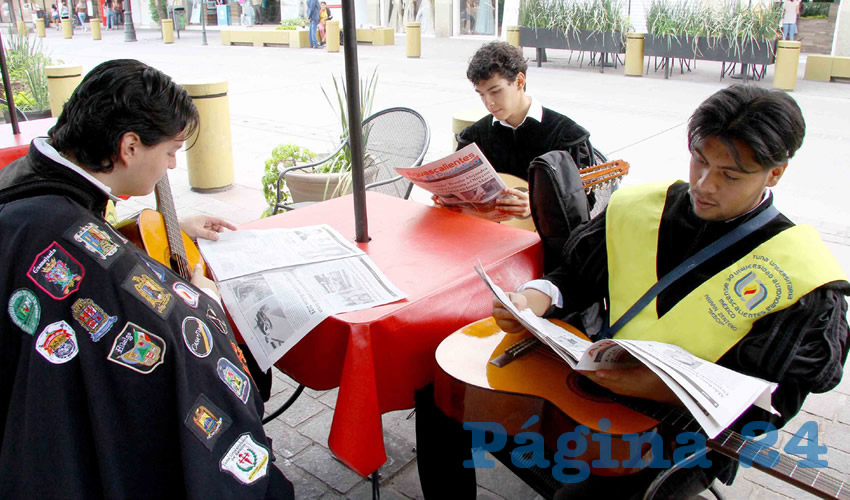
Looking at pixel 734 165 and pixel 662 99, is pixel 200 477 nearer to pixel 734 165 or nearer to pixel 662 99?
pixel 734 165

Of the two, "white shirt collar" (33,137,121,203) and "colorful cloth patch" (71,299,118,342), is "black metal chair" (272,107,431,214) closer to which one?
"white shirt collar" (33,137,121,203)

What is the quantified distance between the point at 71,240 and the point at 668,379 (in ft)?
3.85

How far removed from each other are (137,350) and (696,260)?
1.30 m

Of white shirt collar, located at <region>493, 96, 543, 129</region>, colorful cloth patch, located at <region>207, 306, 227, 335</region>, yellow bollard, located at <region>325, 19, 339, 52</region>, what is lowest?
colorful cloth patch, located at <region>207, 306, 227, 335</region>

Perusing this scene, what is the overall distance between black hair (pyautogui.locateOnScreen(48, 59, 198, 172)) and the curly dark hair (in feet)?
5.39

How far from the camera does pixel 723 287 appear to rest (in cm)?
162

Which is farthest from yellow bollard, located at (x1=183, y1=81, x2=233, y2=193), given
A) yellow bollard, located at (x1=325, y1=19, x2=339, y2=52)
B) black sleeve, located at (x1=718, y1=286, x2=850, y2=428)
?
yellow bollard, located at (x1=325, y1=19, x2=339, y2=52)

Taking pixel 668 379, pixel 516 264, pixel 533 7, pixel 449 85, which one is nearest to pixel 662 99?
pixel 449 85

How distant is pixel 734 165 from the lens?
5.17 feet

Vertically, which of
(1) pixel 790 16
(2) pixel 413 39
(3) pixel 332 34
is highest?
(1) pixel 790 16

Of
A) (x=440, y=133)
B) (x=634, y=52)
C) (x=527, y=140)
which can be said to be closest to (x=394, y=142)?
(x=527, y=140)

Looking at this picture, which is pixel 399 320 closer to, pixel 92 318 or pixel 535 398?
pixel 535 398

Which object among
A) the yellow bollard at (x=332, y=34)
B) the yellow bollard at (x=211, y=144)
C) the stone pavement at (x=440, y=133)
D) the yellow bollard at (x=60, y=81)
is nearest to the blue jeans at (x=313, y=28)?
the stone pavement at (x=440, y=133)

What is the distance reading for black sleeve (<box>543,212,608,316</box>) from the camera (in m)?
1.96
